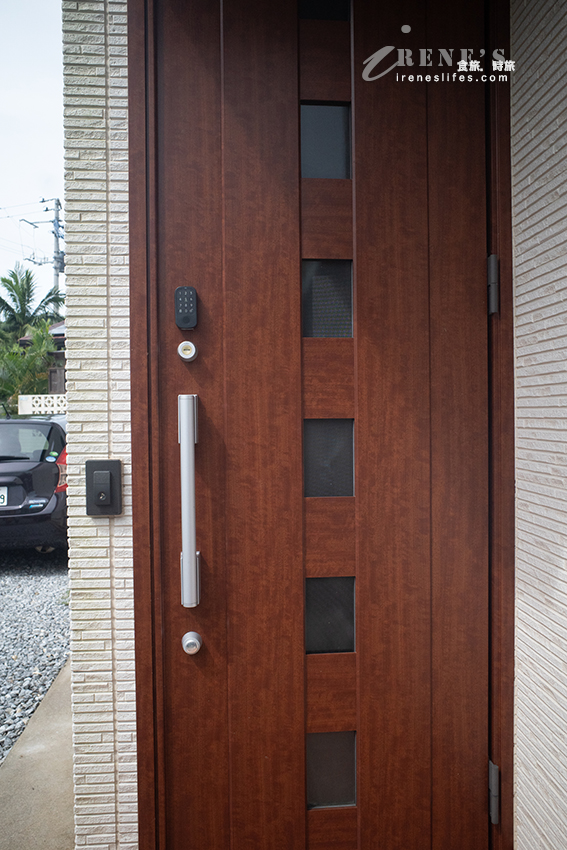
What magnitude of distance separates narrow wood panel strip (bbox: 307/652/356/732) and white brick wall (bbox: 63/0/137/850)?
0.47 metres

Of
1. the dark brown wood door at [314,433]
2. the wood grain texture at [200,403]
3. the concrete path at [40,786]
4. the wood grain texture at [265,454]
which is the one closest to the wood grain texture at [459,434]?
the dark brown wood door at [314,433]

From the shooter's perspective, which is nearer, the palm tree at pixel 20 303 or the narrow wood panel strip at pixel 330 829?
the narrow wood panel strip at pixel 330 829

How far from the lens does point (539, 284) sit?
1.19 m

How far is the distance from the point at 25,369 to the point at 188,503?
12747mm

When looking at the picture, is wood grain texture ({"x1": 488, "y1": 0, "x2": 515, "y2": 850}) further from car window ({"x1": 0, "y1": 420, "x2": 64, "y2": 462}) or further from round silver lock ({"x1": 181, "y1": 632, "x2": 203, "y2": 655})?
car window ({"x1": 0, "y1": 420, "x2": 64, "y2": 462})

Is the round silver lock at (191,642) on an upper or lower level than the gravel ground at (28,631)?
upper

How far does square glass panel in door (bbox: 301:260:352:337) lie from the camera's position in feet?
4.18

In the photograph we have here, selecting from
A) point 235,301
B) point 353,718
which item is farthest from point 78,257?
point 353,718

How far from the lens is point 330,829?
4.11ft

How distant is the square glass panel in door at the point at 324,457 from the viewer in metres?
1.27

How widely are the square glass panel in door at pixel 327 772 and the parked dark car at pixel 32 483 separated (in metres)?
3.39

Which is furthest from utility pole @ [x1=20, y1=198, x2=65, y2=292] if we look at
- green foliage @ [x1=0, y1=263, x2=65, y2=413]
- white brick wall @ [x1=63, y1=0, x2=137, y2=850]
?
white brick wall @ [x1=63, y1=0, x2=137, y2=850]

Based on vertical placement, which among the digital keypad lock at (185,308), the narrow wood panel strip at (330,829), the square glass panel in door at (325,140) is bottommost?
the narrow wood panel strip at (330,829)

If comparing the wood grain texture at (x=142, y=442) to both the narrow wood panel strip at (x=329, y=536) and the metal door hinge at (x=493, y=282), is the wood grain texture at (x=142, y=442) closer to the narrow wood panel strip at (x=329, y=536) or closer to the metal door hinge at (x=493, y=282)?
the narrow wood panel strip at (x=329, y=536)
